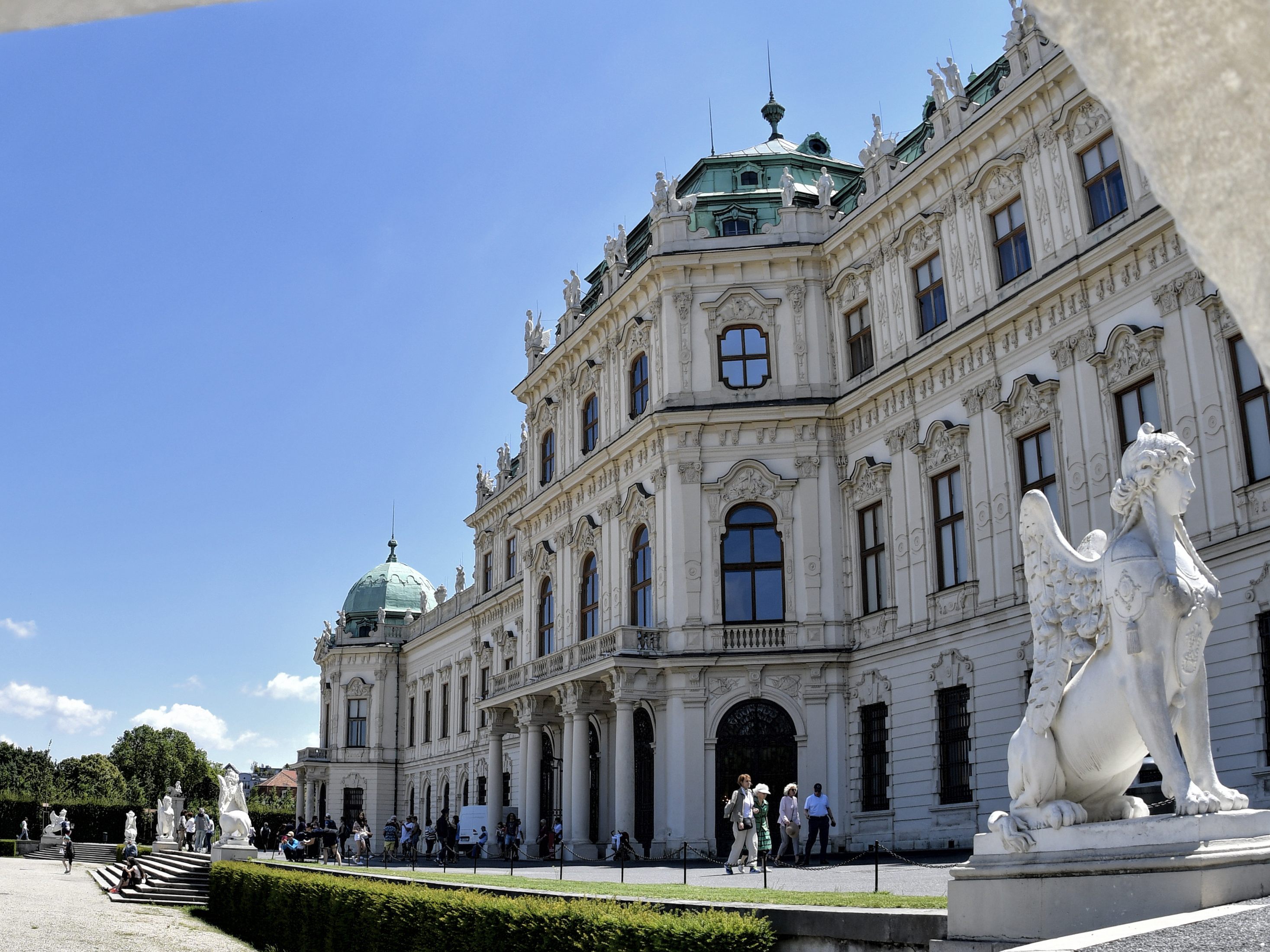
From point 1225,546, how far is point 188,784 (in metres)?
96.2

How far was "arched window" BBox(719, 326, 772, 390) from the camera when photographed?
32812 mm

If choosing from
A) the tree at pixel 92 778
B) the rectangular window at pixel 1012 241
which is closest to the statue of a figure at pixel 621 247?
the rectangular window at pixel 1012 241

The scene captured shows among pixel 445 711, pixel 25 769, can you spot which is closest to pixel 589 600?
pixel 445 711

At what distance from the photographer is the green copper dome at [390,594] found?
230 ft

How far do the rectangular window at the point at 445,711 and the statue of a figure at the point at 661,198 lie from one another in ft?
100

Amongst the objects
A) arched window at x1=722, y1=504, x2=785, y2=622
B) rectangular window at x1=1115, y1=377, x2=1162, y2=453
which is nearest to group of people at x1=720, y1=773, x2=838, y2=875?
arched window at x1=722, y1=504, x2=785, y2=622

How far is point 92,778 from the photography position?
99.9m

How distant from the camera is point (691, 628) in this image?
31.1 meters

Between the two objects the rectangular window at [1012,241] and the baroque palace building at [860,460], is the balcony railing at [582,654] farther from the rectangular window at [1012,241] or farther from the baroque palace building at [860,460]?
the rectangular window at [1012,241]

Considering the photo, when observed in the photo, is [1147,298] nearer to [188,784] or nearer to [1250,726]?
[1250,726]

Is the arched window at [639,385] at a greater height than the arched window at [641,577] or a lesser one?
greater

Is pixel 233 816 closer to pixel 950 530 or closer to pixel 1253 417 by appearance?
pixel 950 530

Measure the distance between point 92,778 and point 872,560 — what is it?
3489 inches

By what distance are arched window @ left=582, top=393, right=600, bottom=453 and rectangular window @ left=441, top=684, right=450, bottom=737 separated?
23019 mm
